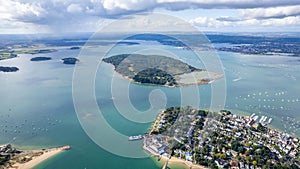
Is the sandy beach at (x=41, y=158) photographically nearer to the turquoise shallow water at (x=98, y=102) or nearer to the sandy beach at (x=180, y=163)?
the turquoise shallow water at (x=98, y=102)

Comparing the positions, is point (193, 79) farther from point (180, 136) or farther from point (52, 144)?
point (52, 144)

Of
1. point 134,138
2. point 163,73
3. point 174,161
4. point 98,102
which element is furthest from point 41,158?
point 163,73

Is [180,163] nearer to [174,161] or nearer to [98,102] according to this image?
[174,161]

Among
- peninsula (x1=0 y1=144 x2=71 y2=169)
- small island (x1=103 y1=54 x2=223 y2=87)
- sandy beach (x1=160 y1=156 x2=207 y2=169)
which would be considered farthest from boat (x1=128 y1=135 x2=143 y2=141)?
small island (x1=103 y1=54 x2=223 y2=87)

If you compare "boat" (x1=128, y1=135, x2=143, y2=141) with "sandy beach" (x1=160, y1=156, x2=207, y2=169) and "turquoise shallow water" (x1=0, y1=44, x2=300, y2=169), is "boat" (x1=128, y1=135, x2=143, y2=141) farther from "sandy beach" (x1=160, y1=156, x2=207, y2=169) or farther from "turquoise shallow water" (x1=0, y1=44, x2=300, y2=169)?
"sandy beach" (x1=160, y1=156, x2=207, y2=169)

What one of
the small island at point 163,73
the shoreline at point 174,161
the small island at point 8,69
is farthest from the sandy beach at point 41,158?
the small island at point 8,69

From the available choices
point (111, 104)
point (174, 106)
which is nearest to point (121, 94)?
point (111, 104)
